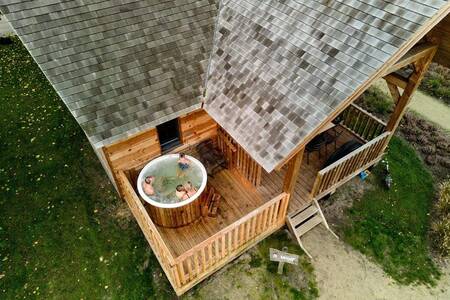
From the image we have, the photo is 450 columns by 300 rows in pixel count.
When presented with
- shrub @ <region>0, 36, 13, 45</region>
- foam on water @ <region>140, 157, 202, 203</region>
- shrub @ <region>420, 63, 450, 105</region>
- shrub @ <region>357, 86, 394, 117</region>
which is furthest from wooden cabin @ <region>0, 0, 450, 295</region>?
shrub @ <region>0, 36, 13, 45</region>

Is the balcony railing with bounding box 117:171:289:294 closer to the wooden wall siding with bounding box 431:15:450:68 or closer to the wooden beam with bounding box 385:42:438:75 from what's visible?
the wooden beam with bounding box 385:42:438:75

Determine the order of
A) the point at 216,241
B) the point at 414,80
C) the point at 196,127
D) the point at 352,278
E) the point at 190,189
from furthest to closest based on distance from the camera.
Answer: the point at 196,127, the point at 352,278, the point at 414,80, the point at 190,189, the point at 216,241

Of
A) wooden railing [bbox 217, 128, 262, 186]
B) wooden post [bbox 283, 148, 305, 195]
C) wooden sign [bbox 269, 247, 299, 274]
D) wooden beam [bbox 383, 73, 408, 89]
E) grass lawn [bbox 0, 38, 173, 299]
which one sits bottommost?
A: grass lawn [bbox 0, 38, 173, 299]

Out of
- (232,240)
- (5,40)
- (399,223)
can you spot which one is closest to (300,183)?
(232,240)

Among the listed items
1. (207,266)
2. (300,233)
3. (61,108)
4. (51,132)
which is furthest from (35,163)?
(300,233)

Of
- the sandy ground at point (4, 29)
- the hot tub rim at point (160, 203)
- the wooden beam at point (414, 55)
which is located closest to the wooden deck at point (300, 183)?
the hot tub rim at point (160, 203)

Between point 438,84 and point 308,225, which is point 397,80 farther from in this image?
point 438,84

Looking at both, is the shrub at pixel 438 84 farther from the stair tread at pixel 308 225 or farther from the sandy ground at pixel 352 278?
the stair tread at pixel 308 225
